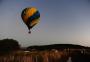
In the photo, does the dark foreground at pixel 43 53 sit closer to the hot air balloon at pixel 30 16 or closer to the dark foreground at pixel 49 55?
the dark foreground at pixel 49 55

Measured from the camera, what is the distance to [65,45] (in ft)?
10.2

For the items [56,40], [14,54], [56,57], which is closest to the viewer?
[14,54]

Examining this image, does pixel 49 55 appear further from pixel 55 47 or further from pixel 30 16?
pixel 30 16

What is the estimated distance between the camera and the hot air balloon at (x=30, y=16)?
2.97 metres

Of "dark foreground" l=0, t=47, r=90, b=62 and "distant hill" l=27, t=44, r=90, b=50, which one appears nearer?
"dark foreground" l=0, t=47, r=90, b=62

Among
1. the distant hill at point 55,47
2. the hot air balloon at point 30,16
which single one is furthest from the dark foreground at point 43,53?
the hot air balloon at point 30,16

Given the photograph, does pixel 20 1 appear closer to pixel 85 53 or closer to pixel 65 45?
pixel 65 45

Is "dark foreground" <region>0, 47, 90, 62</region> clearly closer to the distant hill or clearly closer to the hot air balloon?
the distant hill

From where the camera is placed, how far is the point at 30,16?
2969 mm

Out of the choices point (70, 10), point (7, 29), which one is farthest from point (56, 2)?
point (7, 29)

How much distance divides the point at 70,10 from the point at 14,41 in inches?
29.0

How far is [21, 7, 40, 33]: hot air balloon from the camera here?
2.97 meters

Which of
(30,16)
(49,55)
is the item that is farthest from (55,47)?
(30,16)

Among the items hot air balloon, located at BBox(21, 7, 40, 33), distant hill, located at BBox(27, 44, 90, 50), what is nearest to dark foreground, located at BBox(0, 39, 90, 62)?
distant hill, located at BBox(27, 44, 90, 50)
